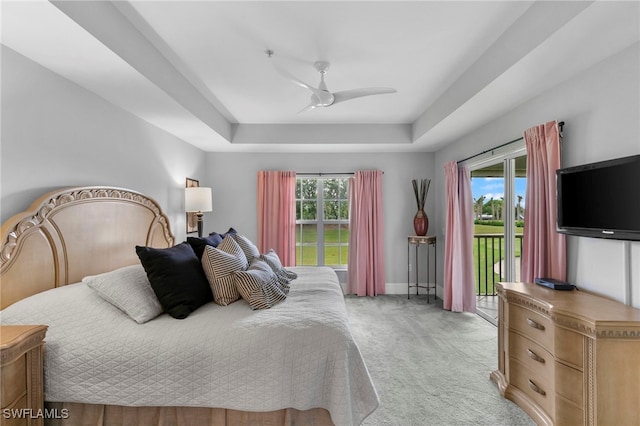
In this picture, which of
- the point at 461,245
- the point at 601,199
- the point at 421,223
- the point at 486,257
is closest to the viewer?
the point at 601,199

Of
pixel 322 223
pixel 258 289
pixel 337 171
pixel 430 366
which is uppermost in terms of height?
pixel 337 171

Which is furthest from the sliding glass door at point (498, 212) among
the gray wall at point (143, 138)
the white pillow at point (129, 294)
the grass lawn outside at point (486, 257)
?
the white pillow at point (129, 294)

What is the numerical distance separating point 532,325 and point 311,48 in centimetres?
257

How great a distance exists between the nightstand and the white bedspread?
0.28 feet

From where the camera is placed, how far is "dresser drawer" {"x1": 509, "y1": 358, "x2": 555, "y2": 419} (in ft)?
6.17

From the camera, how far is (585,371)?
5.48 ft

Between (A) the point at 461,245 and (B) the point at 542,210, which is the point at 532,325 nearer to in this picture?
(B) the point at 542,210

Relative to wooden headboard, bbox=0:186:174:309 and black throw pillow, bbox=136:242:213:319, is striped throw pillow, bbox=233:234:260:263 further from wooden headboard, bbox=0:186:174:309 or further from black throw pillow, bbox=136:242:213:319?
wooden headboard, bbox=0:186:174:309

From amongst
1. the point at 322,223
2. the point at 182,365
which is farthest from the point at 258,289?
the point at 322,223

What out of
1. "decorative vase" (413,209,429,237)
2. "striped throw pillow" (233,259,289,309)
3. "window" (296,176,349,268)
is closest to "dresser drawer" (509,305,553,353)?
"striped throw pillow" (233,259,289,309)

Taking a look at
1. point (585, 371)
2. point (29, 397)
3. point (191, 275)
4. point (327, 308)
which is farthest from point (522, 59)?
point (29, 397)

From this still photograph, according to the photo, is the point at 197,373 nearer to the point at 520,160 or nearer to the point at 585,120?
the point at 585,120

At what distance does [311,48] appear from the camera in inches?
95.3

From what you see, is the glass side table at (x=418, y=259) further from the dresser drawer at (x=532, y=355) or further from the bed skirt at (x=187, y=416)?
the bed skirt at (x=187, y=416)
